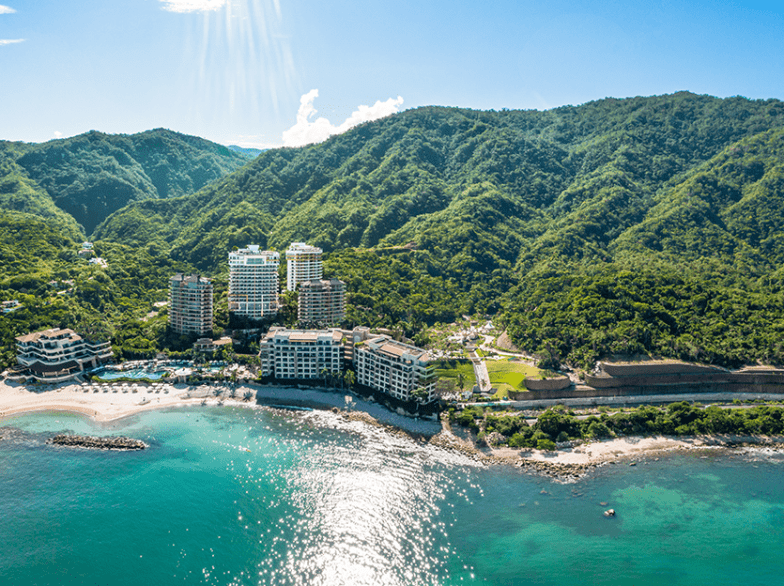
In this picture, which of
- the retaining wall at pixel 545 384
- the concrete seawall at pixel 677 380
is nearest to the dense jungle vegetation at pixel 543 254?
the concrete seawall at pixel 677 380

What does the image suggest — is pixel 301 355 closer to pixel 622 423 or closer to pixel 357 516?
pixel 357 516

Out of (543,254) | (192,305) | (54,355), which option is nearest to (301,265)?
(192,305)

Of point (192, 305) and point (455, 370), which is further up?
point (192, 305)

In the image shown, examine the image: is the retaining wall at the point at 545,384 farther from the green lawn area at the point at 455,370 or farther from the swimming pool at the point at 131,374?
the swimming pool at the point at 131,374

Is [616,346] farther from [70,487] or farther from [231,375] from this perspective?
[70,487]

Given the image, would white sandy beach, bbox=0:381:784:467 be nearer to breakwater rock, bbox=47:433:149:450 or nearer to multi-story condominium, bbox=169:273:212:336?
breakwater rock, bbox=47:433:149:450

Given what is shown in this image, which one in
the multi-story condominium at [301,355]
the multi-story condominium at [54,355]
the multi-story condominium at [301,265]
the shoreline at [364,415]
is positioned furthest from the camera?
the multi-story condominium at [301,265]
